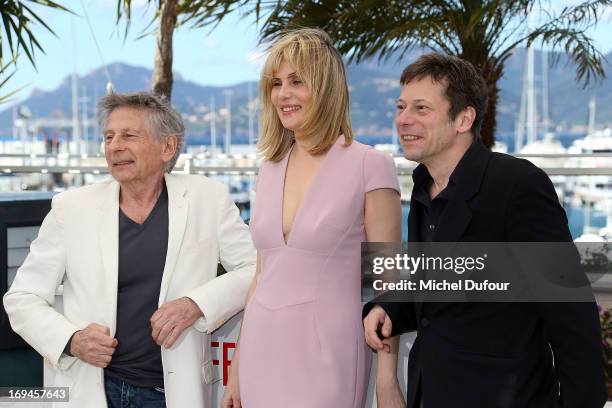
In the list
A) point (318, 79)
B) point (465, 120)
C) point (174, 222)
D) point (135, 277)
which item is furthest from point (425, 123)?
point (135, 277)

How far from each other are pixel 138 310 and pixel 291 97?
776 mm

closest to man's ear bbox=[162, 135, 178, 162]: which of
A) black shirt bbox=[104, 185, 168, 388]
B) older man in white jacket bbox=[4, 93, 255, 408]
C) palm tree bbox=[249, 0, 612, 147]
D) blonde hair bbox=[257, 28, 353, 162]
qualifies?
older man in white jacket bbox=[4, 93, 255, 408]

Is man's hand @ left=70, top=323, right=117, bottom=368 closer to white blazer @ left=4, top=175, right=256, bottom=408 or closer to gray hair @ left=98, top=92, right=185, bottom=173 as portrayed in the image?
white blazer @ left=4, top=175, right=256, bottom=408

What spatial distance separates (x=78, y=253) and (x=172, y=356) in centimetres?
41

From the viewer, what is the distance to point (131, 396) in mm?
2363

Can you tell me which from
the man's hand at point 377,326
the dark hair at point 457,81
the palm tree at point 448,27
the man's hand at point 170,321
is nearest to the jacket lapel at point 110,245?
the man's hand at point 170,321

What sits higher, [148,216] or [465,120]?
[465,120]

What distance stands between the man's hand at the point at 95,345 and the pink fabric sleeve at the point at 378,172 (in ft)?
2.81

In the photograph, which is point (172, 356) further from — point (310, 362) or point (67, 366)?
point (310, 362)

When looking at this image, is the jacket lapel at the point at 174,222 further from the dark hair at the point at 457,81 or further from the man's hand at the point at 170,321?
the dark hair at the point at 457,81

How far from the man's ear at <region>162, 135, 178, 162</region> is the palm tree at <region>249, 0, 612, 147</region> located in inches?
199

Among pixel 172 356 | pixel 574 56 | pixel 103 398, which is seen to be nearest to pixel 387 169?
pixel 172 356

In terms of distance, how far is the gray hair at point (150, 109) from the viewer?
2469 mm

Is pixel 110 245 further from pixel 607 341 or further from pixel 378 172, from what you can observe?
pixel 607 341
